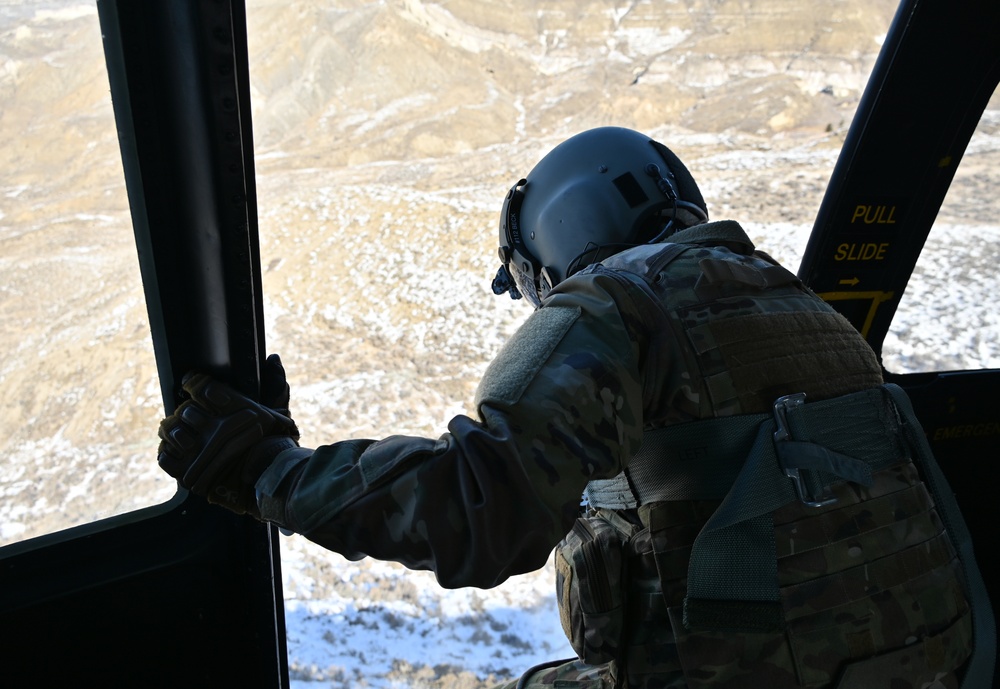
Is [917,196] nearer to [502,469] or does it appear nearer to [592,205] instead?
[592,205]

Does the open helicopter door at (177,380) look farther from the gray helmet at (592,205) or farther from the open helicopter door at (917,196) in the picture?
the open helicopter door at (917,196)

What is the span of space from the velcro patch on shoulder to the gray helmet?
0.41 m

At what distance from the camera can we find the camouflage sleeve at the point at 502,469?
930 millimetres

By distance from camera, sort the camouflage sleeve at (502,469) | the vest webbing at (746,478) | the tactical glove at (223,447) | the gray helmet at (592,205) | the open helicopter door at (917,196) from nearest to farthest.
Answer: the camouflage sleeve at (502,469), the vest webbing at (746,478), the tactical glove at (223,447), the gray helmet at (592,205), the open helicopter door at (917,196)

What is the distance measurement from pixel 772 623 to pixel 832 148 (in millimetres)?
8611

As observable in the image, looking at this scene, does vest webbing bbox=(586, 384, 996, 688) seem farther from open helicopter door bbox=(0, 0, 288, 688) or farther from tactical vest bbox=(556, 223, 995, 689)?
open helicopter door bbox=(0, 0, 288, 688)

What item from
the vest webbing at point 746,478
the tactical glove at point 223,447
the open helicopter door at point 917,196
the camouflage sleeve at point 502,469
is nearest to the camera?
the camouflage sleeve at point 502,469

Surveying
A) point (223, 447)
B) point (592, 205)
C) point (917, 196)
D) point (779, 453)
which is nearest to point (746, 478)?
point (779, 453)

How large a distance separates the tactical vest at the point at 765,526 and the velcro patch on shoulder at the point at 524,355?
157mm

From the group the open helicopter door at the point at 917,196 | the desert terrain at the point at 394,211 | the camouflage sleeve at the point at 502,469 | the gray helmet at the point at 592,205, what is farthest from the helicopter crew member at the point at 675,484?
the open helicopter door at the point at 917,196

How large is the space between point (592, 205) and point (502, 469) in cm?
70

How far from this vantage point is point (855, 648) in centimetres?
110

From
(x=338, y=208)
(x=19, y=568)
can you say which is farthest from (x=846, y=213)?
(x=338, y=208)

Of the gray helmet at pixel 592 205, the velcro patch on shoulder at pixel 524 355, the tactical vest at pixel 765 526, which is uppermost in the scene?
the gray helmet at pixel 592 205
